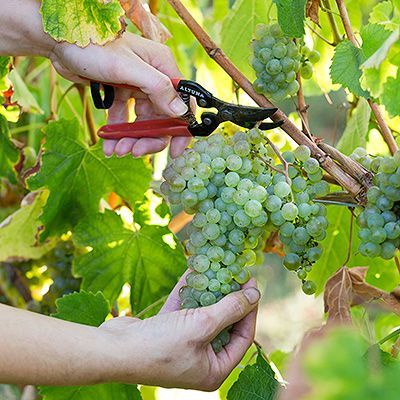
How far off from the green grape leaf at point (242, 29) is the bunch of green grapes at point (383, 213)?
58cm

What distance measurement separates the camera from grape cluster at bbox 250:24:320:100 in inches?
39.8

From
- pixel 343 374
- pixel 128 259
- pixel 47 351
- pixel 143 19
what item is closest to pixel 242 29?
pixel 143 19

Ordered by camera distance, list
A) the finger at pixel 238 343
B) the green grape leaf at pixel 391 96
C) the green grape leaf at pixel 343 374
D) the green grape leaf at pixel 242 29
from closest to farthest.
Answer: the green grape leaf at pixel 343 374, the green grape leaf at pixel 391 96, the finger at pixel 238 343, the green grape leaf at pixel 242 29

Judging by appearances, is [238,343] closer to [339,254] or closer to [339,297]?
[339,297]

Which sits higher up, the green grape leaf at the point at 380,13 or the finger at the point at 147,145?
the green grape leaf at the point at 380,13

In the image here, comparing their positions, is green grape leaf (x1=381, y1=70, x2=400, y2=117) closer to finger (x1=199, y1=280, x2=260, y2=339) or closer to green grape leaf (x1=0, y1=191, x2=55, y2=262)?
finger (x1=199, y1=280, x2=260, y2=339)

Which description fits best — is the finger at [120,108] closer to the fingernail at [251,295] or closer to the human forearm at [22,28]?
the human forearm at [22,28]

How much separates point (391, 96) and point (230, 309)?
0.32m

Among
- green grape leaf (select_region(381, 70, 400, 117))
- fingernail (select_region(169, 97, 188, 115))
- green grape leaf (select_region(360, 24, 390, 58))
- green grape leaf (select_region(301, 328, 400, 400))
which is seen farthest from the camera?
fingernail (select_region(169, 97, 188, 115))

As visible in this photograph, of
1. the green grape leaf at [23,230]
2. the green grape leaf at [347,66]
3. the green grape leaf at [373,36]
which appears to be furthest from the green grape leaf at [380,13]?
the green grape leaf at [23,230]

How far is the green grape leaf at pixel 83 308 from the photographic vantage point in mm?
1229

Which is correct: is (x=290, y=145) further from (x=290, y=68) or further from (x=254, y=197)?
(x=254, y=197)

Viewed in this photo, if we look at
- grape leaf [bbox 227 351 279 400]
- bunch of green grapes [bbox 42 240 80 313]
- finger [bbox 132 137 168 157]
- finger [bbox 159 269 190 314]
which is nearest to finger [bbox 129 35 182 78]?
finger [bbox 132 137 168 157]

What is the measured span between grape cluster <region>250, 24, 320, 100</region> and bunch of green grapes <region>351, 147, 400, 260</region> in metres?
0.17
